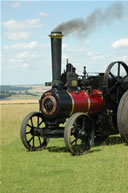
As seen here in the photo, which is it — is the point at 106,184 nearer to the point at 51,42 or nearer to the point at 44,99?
the point at 44,99

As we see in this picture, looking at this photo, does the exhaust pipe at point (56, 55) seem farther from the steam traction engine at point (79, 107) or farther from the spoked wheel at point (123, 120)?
the spoked wheel at point (123, 120)

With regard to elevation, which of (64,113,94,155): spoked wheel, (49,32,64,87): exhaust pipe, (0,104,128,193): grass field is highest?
(49,32,64,87): exhaust pipe

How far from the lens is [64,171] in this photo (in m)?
8.02

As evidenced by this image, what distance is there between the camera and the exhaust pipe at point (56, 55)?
10.5 meters

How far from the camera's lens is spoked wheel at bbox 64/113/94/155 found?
9570mm

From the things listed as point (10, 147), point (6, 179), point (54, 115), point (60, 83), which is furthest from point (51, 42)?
point (6, 179)

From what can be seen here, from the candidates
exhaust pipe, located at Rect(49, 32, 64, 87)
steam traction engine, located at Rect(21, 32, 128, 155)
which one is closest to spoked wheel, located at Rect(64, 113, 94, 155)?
steam traction engine, located at Rect(21, 32, 128, 155)

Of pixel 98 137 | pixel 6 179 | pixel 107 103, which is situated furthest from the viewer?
pixel 98 137

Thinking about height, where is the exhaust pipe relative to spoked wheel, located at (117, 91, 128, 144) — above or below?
above

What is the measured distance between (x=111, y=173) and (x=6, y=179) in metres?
2.20

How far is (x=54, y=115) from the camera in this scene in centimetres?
1040

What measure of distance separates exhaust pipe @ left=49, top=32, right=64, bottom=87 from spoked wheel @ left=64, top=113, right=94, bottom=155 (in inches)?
50.7

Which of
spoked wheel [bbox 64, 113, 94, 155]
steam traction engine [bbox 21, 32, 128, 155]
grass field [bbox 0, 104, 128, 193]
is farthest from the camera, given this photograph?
steam traction engine [bbox 21, 32, 128, 155]

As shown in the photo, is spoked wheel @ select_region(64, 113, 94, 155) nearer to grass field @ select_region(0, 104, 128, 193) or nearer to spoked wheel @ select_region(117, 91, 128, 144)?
grass field @ select_region(0, 104, 128, 193)
